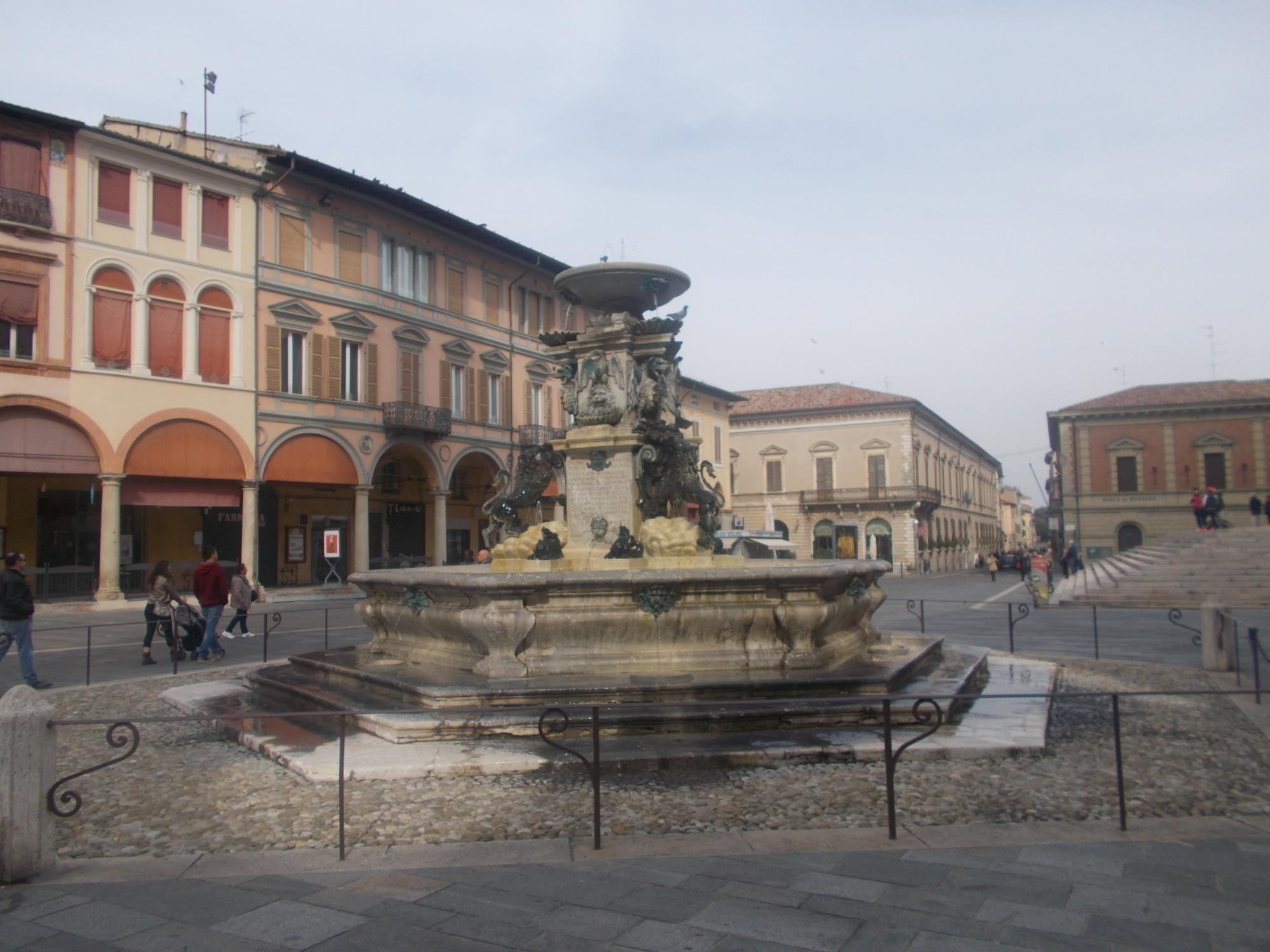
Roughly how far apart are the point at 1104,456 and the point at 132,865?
56.4m

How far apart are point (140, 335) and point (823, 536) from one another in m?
42.9

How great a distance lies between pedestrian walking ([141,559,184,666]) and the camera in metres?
12.7

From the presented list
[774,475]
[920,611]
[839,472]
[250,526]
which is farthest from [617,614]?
[774,475]

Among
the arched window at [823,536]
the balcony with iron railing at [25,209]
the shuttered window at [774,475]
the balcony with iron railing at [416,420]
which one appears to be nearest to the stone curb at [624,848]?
the balcony with iron railing at [25,209]

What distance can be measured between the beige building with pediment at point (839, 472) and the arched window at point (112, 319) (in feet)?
122

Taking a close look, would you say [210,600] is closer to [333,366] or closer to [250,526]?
[250,526]

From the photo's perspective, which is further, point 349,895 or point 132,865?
point 132,865

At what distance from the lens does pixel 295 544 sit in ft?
100

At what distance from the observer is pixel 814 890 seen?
412 cm

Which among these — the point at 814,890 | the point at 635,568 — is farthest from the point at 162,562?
the point at 814,890

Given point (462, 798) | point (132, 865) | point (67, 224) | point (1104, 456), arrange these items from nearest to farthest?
point (132, 865)
point (462, 798)
point (67, 224)
point (1104, 456)

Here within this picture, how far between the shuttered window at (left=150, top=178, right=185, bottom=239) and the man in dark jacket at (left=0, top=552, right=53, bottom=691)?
17212 mm

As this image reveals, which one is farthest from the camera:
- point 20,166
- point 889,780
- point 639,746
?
point 20,166

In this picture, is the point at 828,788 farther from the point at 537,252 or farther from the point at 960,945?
the point at 537,252
